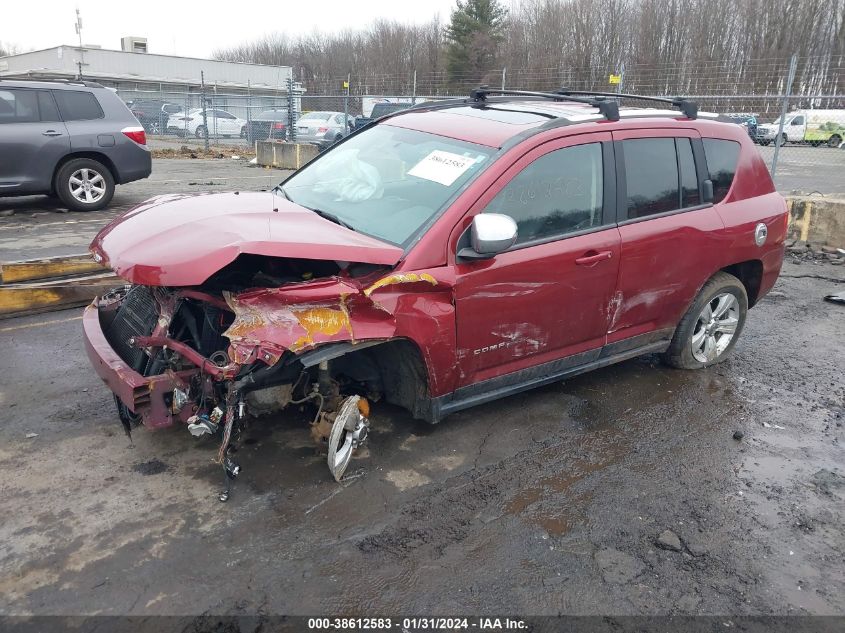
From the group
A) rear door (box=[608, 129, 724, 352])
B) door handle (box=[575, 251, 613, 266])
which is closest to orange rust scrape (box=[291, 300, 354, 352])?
door handle (box=[575, 251, 613, 266])

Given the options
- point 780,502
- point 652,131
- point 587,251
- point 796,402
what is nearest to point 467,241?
point 587,251

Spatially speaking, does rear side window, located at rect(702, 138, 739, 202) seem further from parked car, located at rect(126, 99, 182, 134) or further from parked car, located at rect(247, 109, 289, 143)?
parked car, located at rect(126, 99, 182, 134)

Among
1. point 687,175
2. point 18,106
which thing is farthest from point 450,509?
point 18,106

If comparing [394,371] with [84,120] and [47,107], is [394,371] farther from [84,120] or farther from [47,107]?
[47,107]

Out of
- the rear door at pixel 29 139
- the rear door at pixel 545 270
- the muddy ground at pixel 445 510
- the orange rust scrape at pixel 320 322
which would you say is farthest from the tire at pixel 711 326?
the rear door at pixel 29 139

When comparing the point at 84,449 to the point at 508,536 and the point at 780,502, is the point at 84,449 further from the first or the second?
the point at 780,502

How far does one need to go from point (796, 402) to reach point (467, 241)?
2853 mm

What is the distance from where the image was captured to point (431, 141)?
12.9 ft

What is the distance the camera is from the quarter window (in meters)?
3.59

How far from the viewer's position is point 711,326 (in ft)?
16.1

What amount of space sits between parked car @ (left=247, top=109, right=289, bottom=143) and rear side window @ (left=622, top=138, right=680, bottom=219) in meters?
20.7

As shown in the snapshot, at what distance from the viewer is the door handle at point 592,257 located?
12.5 ft

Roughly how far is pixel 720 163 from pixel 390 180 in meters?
2.47

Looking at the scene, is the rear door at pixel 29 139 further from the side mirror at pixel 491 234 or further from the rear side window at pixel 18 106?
the side mirror at pixel 491 234
